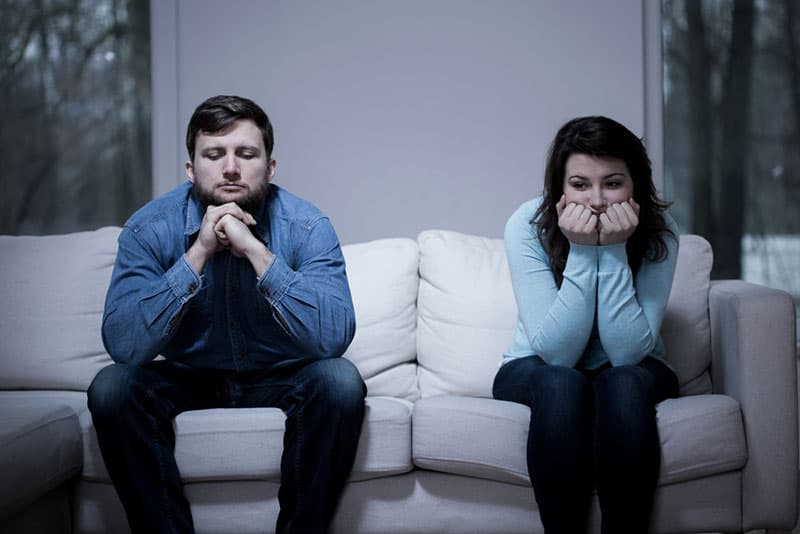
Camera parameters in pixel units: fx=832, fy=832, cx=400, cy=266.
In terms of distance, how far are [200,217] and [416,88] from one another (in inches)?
44.6

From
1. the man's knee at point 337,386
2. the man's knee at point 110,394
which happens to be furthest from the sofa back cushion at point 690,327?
the man's knee at point 110,394

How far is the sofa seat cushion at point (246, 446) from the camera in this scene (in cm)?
191

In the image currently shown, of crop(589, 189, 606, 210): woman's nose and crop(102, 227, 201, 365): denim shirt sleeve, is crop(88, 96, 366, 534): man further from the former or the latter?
crop(589, 189, 606, 210): woman's nose

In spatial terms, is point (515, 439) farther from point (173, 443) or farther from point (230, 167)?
point (230, 167)

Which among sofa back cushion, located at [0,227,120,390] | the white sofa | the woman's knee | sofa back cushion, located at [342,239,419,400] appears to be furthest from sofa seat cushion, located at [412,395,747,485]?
sofa back cushion, located at [0,227,120,390]

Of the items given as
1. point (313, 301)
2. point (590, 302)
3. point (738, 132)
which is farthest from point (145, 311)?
point (738, 132)

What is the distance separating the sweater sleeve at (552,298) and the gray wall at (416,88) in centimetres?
89

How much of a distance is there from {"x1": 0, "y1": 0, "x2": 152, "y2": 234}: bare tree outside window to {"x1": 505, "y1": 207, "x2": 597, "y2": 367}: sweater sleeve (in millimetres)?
1776

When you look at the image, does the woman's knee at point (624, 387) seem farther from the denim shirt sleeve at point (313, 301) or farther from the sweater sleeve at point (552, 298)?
the denim shirt sleeve at point (313, 301)

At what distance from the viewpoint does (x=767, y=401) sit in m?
1.99

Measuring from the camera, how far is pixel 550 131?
9.59 ft

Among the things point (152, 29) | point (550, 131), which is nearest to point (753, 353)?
point (550, 131)

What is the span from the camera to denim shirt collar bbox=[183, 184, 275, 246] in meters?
2.07

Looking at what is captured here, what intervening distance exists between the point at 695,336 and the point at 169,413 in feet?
4.61
